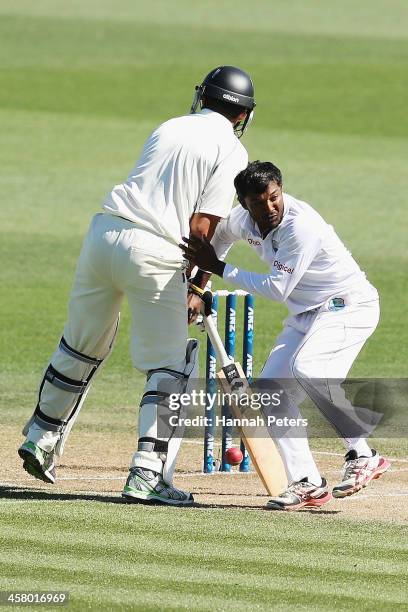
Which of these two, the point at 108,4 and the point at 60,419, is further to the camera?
the point at 108,4

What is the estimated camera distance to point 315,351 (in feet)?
25.8

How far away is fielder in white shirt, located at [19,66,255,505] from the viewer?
25.2 feet

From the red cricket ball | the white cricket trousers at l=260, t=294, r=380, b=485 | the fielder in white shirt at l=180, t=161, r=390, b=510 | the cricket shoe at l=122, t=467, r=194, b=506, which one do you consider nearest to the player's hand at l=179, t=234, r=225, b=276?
the fielder in white shirt at l=180, t=161, r=390, b=510

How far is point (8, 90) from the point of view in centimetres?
3244

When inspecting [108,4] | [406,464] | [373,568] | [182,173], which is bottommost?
[108,4]

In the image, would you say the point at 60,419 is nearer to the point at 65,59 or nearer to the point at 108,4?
the point at 65,59

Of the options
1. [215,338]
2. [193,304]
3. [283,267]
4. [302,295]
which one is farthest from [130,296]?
[302,295]

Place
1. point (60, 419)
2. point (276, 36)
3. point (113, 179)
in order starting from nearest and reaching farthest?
1. point (60, 419)
2. point (113, 179)
3. point (276, 36)

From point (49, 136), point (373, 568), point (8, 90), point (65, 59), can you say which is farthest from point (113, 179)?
point (373, 568)

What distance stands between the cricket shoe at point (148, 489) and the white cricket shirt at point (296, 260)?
3.39 feet

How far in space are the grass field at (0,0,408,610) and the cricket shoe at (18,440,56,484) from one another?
0.10m

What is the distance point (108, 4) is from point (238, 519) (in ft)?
138

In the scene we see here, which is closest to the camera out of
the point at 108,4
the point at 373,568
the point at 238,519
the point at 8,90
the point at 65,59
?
the point at 373,568

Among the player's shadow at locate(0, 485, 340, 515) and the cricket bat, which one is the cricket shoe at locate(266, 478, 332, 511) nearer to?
the player's shadow at locate(0, 485, 340, 515)
